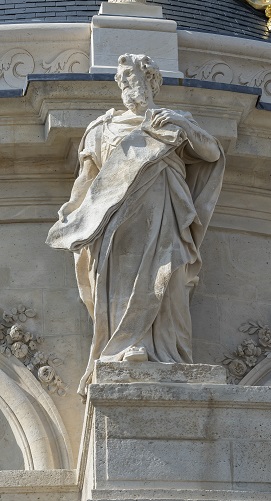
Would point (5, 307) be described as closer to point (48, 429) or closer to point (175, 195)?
point (48, 429)

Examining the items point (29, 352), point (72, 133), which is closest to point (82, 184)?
point (72, 133)

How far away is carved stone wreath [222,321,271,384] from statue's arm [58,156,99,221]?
209cm

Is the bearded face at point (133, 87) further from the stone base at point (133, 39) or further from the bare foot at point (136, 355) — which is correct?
the stone base at point (133, 39)

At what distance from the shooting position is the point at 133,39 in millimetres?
18516

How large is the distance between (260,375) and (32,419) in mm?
1820

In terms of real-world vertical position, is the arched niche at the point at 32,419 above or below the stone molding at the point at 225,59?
below

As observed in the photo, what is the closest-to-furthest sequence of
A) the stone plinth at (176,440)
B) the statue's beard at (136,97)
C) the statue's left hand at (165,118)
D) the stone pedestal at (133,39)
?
the stone plinth at (176,440)
the statue's left hand at (165,118)
the statue's beard at (136,97)
the stone pedestal at (133,39)

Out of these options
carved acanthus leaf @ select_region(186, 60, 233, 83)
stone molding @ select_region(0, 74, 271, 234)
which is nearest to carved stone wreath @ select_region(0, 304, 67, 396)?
stone molding @ select_region(0, 74, 271, 234)

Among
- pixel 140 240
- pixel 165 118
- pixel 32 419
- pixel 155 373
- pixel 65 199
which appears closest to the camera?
pixel 155 373

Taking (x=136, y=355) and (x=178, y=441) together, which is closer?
(x=178, y=441)

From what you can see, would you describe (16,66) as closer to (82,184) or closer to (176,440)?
(82,184)

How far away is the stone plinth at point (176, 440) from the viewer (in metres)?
14.3

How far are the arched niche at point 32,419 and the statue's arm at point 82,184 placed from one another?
1661 millimetres

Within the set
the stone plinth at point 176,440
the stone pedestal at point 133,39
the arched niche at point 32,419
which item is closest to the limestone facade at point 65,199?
the arched niche at point 32,419
